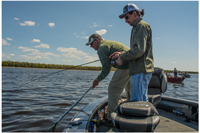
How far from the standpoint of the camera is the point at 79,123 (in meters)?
2.14

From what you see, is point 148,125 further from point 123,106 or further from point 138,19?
point 138,19

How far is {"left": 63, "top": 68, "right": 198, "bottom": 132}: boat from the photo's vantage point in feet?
4.66

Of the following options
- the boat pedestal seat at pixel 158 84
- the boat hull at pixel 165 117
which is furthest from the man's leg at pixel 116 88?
the boat pedestal seat at pixel 158 84

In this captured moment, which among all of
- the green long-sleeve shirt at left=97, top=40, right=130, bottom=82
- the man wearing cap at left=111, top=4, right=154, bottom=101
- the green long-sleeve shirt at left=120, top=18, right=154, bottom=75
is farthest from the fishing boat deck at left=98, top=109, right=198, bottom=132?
the green long-sleeve shirt at left=120, top=18, right=154, bottom=75

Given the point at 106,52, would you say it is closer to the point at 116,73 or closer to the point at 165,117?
the point at 116,73

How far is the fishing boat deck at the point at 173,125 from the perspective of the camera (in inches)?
103

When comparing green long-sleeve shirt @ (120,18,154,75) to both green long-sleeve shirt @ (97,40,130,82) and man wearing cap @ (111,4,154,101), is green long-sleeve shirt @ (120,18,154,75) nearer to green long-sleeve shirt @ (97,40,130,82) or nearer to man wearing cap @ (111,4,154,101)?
man wearing cap @ (111,4,154,101)

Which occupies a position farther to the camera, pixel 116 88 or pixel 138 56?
pixel 116 88

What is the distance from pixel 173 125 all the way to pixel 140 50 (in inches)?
85.9

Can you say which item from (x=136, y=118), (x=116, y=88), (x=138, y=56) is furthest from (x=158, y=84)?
(x=136, y=118)

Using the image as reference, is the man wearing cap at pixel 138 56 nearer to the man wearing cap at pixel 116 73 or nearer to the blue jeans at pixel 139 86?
the blue jeans at pixel 139 86

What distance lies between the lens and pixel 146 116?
4.79 feet

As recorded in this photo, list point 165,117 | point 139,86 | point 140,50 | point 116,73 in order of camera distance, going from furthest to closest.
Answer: point 165,117 → point 116,73 → point 139,86 → point 140,50

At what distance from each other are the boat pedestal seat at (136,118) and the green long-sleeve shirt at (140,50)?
1.50ft
